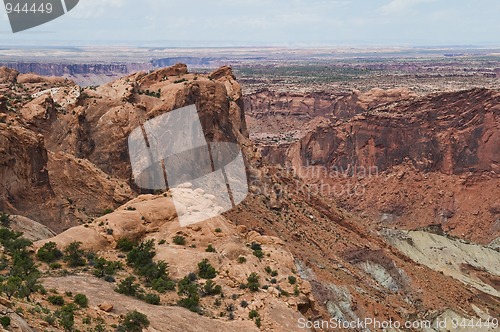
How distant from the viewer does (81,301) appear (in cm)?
1844

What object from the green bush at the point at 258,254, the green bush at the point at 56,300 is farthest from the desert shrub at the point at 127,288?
the green bush at the point at 258,254

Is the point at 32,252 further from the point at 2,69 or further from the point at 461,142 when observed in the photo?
the point at 461,142

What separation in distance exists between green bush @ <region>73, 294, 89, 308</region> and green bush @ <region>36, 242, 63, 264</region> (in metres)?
4.77

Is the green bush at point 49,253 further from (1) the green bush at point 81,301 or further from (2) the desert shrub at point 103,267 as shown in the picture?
(1) the green bush at point 81,301

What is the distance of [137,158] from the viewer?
37.0m

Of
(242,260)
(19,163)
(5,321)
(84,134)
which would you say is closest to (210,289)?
(242,260)

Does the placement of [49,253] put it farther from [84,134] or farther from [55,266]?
[84,134]

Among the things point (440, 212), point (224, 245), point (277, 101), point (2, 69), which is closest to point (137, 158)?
point (224, 245)

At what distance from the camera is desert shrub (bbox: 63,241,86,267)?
23016mm

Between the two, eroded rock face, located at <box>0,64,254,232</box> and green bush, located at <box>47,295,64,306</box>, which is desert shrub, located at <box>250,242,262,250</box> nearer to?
eroded rock face, located at <box>0,64,254,232</box>

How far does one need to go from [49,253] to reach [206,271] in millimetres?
6643

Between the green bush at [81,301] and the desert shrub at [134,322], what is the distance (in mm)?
1514

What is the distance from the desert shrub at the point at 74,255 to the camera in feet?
75.5

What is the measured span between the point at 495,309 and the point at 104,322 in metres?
37.1
